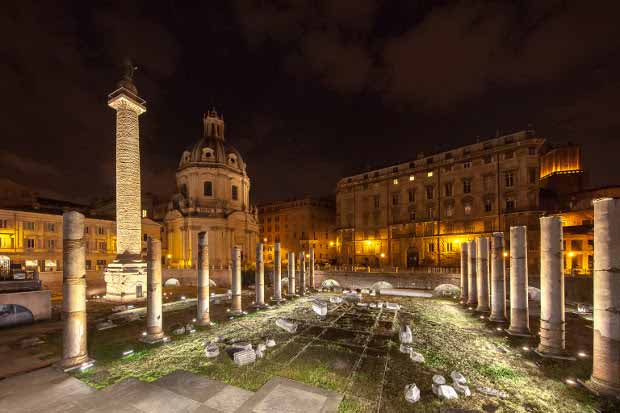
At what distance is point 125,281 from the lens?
24766 millimetres

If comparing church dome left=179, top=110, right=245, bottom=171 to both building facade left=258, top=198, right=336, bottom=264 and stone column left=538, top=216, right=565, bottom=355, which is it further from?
stone column left=538, top=216, right=565, bottom=355

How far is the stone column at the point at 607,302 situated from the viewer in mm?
8352

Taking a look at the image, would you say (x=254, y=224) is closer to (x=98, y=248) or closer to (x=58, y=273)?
(x=98, y=248)

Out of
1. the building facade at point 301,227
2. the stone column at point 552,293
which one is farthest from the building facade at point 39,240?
the stone column at point 552,293

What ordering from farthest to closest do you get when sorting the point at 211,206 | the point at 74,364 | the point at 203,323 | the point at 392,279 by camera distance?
1. the point at 211,206
2. the point at 392,279
3. the point at 203,323
4. the point at 74,364

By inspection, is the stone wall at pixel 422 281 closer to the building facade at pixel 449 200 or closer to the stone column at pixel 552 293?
the building facade at pixel 449 200

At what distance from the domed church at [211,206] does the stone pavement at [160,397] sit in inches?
1604

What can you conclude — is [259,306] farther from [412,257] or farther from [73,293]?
[412,257]

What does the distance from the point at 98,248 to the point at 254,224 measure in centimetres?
2597

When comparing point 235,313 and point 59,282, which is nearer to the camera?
point 235,313

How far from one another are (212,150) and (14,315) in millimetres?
42429

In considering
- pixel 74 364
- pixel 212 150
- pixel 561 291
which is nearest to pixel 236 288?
pixel 74 364

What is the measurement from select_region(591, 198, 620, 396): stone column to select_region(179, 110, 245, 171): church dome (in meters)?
53.6

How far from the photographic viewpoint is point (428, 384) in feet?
30.2
